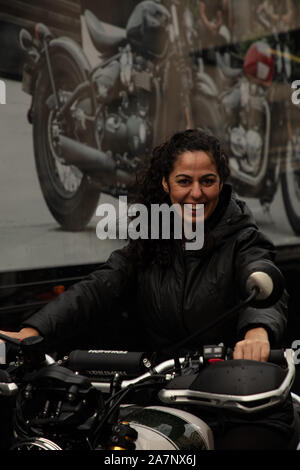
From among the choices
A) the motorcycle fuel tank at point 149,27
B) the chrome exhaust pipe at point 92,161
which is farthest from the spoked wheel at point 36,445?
the motorcycle fuel tank at point 149,27

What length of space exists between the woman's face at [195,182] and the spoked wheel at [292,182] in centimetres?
316

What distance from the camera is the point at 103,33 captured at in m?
3.90

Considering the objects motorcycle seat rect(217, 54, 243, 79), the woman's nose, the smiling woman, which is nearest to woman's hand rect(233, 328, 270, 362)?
the smiling woman

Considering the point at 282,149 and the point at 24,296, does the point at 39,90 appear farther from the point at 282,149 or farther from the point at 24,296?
the point at 282,149

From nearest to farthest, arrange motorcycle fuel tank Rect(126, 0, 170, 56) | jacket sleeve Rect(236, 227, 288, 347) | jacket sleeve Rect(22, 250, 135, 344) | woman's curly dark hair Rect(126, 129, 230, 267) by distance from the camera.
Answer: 1. jacket sleeve Rect(236, 227, 288, 347)
2. jacket sleeve Rect(22, 250, 135, 344)
3. woman's curly dark hair Rect(126, 129, 230, 267)
4. motorcycle fuel tank Rect(126, 0, 170, 56)

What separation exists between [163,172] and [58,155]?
994 mm

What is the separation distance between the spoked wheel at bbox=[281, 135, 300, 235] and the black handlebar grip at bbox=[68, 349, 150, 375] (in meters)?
3.87

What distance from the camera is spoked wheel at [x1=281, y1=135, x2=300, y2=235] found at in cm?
575

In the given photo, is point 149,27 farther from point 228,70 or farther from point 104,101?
point 228,70

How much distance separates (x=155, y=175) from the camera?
2949mm

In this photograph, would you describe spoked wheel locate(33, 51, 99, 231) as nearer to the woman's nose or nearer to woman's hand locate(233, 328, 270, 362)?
the woman's nose

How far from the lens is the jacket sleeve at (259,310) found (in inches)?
91.3

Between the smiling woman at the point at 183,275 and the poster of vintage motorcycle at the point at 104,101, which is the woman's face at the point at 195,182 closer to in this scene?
the smiling woman at the point at 183,275

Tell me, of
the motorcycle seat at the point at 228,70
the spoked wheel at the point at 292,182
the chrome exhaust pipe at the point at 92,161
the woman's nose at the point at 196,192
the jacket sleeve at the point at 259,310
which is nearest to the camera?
the jacket sleeve at the point at 259,310
